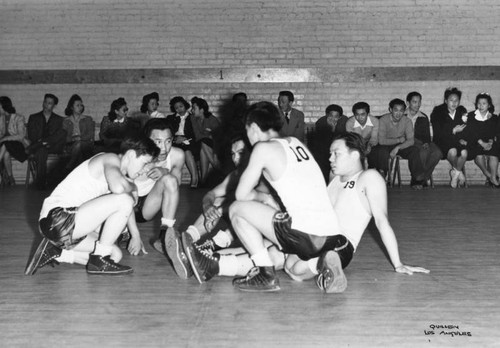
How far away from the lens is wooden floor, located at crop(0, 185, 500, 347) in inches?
116

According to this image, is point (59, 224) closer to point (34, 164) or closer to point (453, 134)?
point (34, 164)

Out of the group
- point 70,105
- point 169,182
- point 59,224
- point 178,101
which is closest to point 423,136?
point 178,101

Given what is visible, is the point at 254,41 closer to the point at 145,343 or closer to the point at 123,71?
the point at 123,71

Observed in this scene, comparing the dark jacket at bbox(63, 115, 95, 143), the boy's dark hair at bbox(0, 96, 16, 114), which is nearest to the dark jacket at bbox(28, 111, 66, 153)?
the dark jacket at bbox(63, 115, 95, 143)

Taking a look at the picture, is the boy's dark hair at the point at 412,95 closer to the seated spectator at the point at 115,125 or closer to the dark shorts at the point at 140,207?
the seated spectator at the point at 115,125

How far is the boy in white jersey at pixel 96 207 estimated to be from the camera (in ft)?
13.5

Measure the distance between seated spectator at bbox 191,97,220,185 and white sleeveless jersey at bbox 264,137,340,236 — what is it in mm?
6739

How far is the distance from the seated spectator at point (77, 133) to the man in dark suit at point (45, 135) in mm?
132

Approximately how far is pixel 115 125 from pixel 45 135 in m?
1.08

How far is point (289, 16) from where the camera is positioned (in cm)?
1118

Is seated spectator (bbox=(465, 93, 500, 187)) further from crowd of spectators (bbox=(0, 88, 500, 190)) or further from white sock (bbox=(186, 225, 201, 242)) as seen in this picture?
white sock (bbox=(186, 225, 201, 242))

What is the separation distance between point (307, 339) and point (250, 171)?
3.52ft

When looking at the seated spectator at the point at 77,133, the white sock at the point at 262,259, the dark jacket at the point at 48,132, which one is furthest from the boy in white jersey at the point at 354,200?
the dark jacket at the point at 48,132

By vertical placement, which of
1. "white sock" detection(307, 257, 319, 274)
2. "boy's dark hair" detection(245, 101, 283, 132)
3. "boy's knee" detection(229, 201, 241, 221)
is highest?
"boy's dark hair" detection(245, 101, 283, 132)
